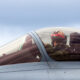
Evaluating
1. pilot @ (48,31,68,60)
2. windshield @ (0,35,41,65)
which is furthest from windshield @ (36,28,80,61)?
windshield @ (0,35,41,65)

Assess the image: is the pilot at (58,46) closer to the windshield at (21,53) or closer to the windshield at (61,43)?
the windshield at (61,43)

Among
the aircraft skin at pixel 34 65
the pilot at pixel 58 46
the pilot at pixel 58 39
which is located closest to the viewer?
the aircraft skin at pixel 34 65

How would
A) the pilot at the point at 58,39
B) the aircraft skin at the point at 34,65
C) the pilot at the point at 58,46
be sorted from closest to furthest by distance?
the aircraft skin at the point at 34,65
the pilot at the point at 58,46
the pilot at the point at 58,39

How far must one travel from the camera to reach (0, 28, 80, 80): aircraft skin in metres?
4.18

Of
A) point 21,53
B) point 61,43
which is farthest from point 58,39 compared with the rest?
point 21,53

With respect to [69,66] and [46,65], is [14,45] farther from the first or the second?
[69,66]

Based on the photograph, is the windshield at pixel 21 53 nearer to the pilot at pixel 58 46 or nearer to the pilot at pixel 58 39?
the pilot at pixel 58 46

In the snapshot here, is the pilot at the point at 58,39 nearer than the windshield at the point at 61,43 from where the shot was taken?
No

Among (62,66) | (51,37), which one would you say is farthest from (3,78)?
(51,37)

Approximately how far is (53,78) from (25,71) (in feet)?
1.74

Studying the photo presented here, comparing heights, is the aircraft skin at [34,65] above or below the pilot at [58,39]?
below

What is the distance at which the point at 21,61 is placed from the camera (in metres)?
4.65

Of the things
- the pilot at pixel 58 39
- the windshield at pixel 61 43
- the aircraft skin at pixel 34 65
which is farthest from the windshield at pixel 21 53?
the pilot at pixel 58 39

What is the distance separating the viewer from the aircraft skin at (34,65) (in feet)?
13.7
